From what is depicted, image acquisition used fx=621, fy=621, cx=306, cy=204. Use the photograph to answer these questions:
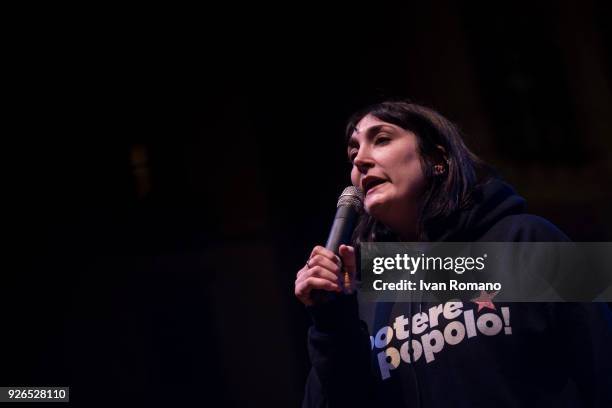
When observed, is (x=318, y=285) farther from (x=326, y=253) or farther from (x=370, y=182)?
(x=370, y=182)

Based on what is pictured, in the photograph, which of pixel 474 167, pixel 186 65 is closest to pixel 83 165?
pixel 186 65

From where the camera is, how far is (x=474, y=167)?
1844 millimetres

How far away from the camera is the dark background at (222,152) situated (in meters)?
3.68

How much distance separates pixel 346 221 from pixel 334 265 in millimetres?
204

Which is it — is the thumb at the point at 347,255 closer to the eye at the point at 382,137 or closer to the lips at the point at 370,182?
the lips at the point at 370,182

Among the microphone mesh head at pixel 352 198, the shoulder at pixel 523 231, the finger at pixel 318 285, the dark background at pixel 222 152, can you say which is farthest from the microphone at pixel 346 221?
the dark background at pixel 222 152

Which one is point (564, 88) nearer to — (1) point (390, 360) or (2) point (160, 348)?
(2) point (160, 348)

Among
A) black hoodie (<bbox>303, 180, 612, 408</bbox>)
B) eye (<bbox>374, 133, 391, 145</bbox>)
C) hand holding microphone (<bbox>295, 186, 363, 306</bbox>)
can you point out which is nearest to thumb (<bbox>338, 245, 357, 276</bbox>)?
hand holding microphone (<bbox>295, 186, 363, 306</bbox>)

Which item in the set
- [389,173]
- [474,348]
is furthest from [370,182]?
[474,348]

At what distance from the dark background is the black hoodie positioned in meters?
1.87

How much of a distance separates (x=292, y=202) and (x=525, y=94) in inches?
99.1

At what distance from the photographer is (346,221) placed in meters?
1.53

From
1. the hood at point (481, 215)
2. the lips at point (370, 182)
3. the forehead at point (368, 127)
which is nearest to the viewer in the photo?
the hood at point (481, 215)

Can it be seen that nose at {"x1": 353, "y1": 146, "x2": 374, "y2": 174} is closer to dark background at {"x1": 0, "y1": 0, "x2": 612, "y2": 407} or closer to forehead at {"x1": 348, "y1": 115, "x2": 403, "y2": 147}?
forehead at {"x1": 348, "y1": 115, "x2": 403, "y2": 147}
